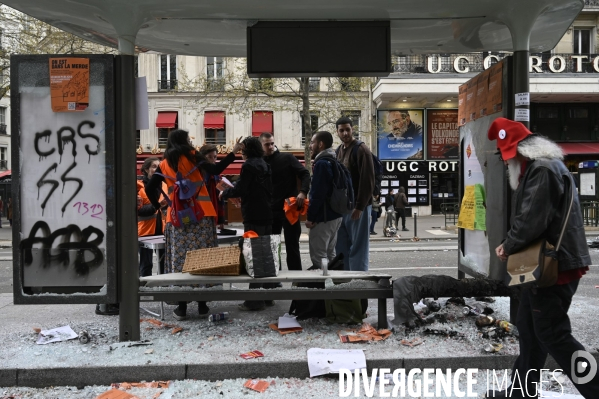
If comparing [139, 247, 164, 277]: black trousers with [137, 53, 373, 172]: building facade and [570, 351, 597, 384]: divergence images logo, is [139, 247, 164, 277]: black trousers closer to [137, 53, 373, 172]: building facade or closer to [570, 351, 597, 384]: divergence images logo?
[570, 351, 597, 384]: divergence images logo

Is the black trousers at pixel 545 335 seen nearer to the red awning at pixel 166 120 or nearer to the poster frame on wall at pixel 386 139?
the poster frame on wall at pixel 386 139

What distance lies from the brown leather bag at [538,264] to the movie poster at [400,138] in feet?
87.5

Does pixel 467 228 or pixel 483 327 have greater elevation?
pixel 467 228

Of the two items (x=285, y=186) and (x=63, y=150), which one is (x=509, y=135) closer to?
(x=285, y=186)

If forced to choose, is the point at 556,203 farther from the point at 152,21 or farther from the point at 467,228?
the point at 152,21

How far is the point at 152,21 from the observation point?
5438mm

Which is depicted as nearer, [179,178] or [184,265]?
[184,265]

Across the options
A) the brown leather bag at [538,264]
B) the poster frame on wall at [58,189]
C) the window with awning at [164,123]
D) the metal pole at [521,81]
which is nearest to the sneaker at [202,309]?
the poster frame on wall at [58,189]

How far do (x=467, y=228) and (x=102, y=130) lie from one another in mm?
3921

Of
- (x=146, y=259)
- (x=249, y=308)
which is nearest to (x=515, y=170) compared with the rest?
(x=249, y=308)

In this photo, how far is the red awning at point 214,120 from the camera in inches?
1187

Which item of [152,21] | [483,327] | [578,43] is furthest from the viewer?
[578,43]

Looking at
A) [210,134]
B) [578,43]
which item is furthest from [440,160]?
[210,134]

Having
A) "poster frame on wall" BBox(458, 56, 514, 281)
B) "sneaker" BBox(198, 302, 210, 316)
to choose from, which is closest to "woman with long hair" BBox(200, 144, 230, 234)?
"sneaker" BBox(198, 302, 210, 316)
